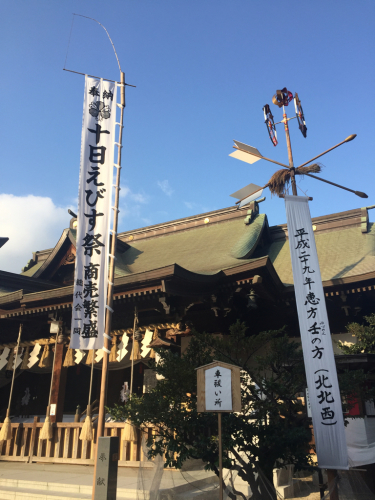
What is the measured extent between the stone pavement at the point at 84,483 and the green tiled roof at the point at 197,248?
494 centimetres

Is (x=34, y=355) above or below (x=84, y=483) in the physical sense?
above

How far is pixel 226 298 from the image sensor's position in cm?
922

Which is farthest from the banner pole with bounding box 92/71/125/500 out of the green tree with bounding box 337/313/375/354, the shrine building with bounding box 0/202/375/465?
the green tree with bounding box 337/313/375/354

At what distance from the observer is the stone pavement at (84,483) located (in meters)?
5.74

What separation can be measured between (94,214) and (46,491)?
516cm

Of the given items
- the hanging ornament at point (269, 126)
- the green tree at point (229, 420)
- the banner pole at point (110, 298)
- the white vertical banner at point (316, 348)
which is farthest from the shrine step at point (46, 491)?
the hanging ornament at point (269, 126)

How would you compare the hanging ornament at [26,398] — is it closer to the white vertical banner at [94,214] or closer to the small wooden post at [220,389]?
the white vertical banner at [94,214]

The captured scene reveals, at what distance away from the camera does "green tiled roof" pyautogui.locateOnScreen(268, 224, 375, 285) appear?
9758mm

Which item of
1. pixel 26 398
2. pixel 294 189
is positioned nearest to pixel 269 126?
pixel 294 189

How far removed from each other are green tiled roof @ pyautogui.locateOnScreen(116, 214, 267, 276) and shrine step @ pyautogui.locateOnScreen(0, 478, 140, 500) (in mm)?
5292

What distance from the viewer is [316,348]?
6.49 m

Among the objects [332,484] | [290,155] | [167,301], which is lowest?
[332,484]

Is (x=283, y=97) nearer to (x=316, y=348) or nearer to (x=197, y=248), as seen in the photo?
(x=197, y=248)

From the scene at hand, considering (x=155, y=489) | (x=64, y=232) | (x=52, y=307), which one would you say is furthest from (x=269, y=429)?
(x=64, y=232)
